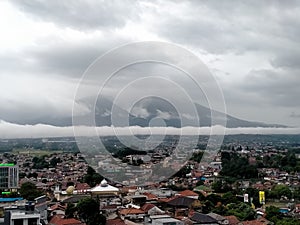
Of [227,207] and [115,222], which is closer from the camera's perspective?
[115,222]

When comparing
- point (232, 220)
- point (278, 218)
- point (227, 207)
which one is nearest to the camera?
point (232, 220)

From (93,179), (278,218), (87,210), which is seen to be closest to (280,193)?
(278,218)

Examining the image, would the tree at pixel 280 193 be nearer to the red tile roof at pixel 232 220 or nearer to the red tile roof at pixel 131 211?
the red tile roof at pixel 232 220

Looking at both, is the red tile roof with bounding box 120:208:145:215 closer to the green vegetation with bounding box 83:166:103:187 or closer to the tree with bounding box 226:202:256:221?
the tree with bounding box 226:202:256:221

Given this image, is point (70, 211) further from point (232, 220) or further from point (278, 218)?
point (278, 218)

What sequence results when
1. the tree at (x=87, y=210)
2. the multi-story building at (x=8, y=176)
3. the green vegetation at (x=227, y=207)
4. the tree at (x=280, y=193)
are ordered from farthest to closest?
the multi-story building at (x=8, y=176) < the tree at (x=280, y=193) < the green vegetation at (x=227, y=207) < the tree at (x=87, y=210)

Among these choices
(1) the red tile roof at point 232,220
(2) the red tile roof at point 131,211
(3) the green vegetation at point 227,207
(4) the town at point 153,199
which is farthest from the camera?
(2) the red tile roof at point 131,211

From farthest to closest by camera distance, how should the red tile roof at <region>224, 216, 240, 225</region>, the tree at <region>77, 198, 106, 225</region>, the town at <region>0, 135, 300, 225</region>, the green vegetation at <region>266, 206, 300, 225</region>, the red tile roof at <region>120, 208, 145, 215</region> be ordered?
the red tile roof at <region>120, 208, 145, 215</region>
the tree at <region>77, 198, 106, 225</region>
the red tile roof at <region>224, 216, 240, 225</region>
the town at <region>0, 135, 300, 225</region>
the green vegetation at <region>266, 206, 300, 225</region>

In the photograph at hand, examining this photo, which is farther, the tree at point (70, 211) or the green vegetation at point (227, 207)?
the green vegetation at point (227, 207)

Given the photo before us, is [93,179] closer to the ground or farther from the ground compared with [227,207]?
farther from the ground

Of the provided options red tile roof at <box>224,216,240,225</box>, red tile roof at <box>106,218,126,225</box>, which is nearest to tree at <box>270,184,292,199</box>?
red tile roof at <box>224,216,240,225</box>

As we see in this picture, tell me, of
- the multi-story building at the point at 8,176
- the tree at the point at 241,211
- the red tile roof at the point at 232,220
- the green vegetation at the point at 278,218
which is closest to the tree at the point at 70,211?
the red tile roof at the point at 232,220

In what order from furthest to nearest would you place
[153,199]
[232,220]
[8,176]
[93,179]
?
[8,176] → [93,179] → [153,199] → [232,220]
